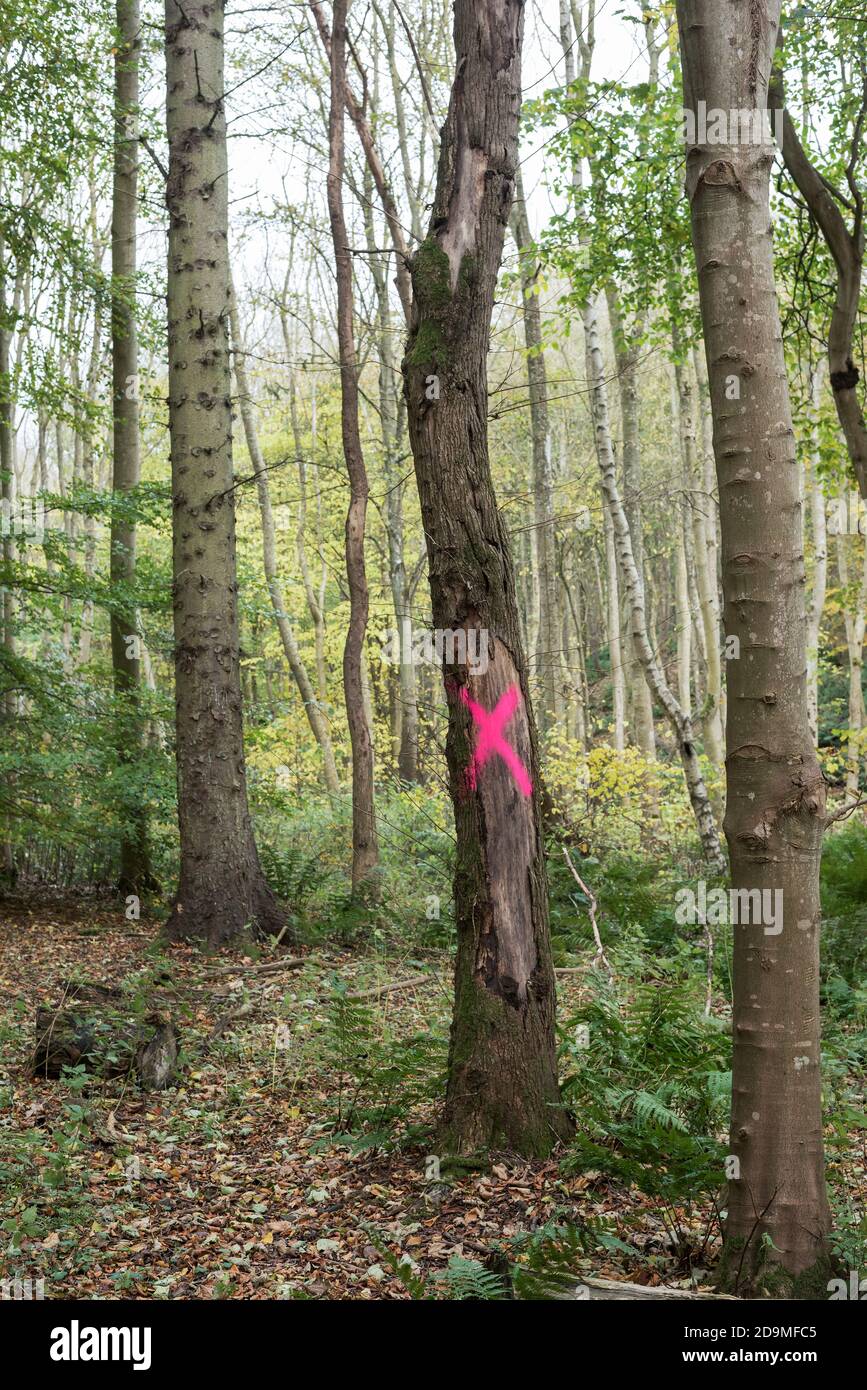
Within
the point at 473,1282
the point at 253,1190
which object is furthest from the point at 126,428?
the point at 473,1282

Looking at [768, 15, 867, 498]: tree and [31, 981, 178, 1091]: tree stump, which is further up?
[768, 15, 867, 498]: tree

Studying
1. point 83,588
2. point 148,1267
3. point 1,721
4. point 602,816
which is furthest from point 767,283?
point 602,816

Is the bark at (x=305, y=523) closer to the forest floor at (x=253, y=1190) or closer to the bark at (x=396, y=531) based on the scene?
the bark at (x=396, y=531)

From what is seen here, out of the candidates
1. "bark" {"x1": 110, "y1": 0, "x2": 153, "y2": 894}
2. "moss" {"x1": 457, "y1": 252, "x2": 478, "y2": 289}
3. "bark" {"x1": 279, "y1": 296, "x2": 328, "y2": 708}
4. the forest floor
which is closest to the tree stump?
the forest floor

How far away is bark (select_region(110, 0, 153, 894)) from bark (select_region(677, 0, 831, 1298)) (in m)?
7.84

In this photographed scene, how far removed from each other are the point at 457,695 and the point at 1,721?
285 inches

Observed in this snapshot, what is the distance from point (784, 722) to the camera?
315 centimetres

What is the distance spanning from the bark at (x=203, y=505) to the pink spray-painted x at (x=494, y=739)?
183 inches

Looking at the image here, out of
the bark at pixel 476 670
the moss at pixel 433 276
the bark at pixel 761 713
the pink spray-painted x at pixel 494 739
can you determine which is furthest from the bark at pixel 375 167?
the bark at pixel 761 713

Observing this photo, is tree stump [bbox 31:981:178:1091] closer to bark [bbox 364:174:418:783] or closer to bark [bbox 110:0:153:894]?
bark [bbox 110:0:153:894]

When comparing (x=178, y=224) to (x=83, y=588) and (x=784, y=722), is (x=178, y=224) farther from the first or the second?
(x=784, y=722)

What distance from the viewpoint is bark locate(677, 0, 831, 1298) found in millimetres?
3152

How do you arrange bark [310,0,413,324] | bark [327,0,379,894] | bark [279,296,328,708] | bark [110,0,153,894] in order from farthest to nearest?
bark [279,296,328,708] < bark [110,0,153,894] < bark [327,0,379,894] < bark [310,0,413,324]

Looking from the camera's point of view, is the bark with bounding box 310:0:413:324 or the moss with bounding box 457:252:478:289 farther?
the bark with bounding box 310:0:413:324
